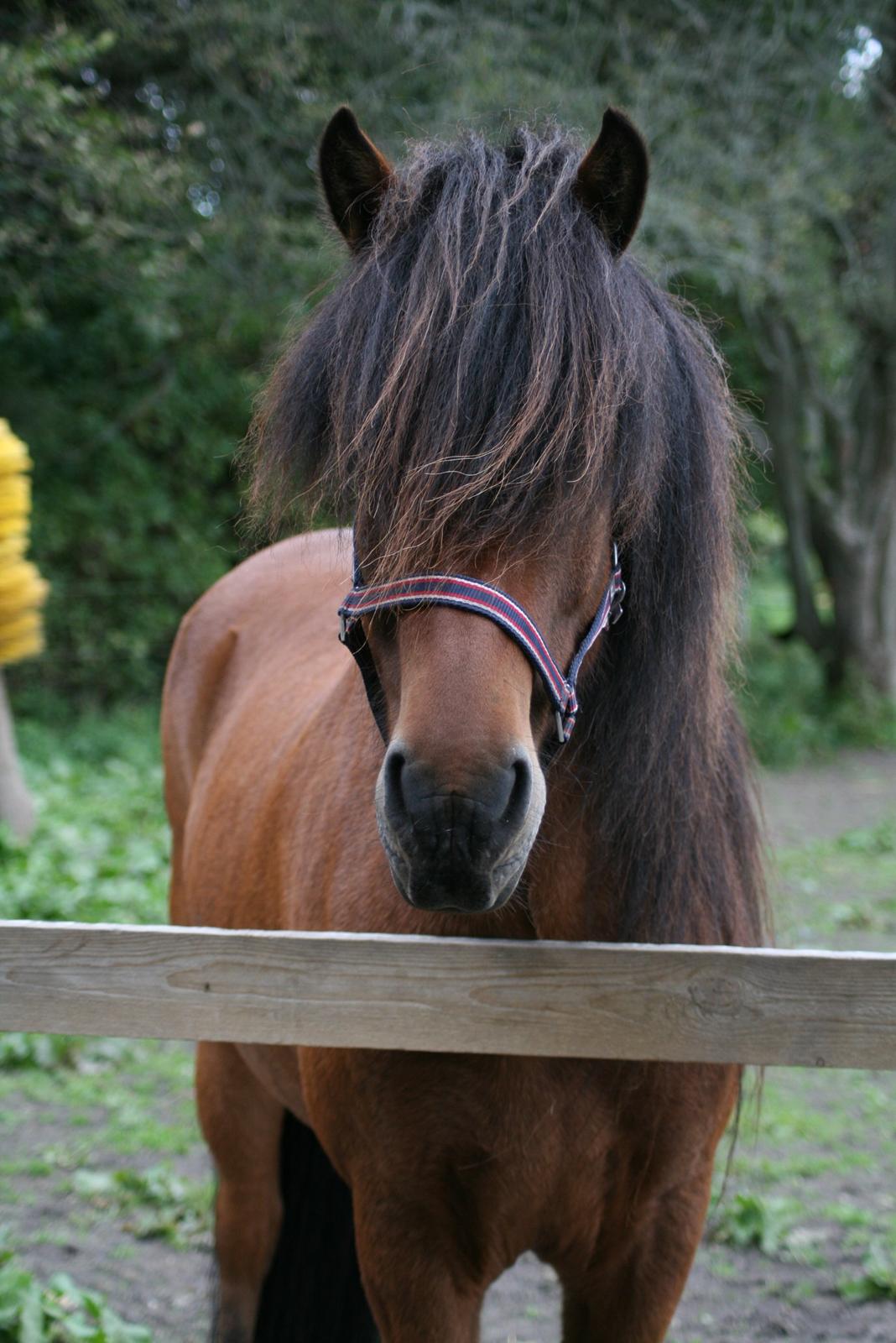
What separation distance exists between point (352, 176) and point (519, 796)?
1082 millimetres

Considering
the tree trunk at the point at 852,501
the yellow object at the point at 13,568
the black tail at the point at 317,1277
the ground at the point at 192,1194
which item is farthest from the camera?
the tree trunk at the point at 852,501

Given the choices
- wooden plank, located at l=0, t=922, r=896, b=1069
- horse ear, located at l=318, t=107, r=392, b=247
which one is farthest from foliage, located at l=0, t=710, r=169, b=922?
horse ear, located at l=318, t=107, r=392, b=247

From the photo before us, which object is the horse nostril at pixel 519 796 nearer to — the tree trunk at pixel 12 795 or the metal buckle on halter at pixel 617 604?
the metal buckle on halter at pixel 617 604

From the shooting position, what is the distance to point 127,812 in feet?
26.1

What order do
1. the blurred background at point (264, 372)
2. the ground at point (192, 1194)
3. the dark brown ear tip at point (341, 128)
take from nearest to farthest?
the dark brown ear tip at point (341, 128)
the ground at point (192, 1194)
the blurred background at point (264, 372)

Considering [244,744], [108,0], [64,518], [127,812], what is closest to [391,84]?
[108,0]

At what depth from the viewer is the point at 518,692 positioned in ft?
4.82

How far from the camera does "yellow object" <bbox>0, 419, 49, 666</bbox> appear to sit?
2383 millimetres

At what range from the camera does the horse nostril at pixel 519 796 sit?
141cm

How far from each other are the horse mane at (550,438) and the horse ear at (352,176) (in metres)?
0.05

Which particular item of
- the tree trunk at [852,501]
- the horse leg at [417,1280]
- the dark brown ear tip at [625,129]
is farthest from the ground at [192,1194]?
the tree trunk at [852,501]

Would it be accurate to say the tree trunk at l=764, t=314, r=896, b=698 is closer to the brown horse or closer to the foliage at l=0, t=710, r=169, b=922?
the foliage at l=0, t=710, r=169, b=922

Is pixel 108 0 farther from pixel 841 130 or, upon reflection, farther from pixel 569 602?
pixel 569 602

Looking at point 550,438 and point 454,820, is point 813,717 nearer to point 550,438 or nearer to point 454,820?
point 550,438
